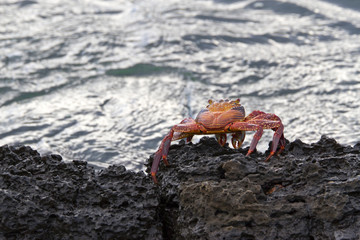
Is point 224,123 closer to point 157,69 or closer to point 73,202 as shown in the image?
point 73,202

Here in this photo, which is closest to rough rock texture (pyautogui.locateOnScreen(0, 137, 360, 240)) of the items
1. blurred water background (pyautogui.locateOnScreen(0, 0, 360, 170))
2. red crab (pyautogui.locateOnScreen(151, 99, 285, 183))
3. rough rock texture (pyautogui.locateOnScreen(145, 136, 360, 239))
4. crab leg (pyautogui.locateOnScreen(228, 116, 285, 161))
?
rough rock texture (pyautogui.locateOnScreen(145, 136, 360, 239))

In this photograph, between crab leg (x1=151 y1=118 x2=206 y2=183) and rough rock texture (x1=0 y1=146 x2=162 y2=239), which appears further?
crab leg (x1=151 y1=118 x2=206 y2=183)

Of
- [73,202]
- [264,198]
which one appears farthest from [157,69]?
[264,198]

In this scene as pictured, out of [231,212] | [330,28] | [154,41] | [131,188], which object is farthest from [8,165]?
[330,28]

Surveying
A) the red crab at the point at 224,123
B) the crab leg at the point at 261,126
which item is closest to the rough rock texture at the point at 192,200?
the crab leg at the point at 261,126

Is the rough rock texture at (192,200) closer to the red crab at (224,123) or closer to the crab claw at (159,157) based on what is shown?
the crab claw at (159,157)

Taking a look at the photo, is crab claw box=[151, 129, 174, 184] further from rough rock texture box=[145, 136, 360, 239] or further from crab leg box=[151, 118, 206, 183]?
→ rough rock texture box=[145, 136, 360, 239]
